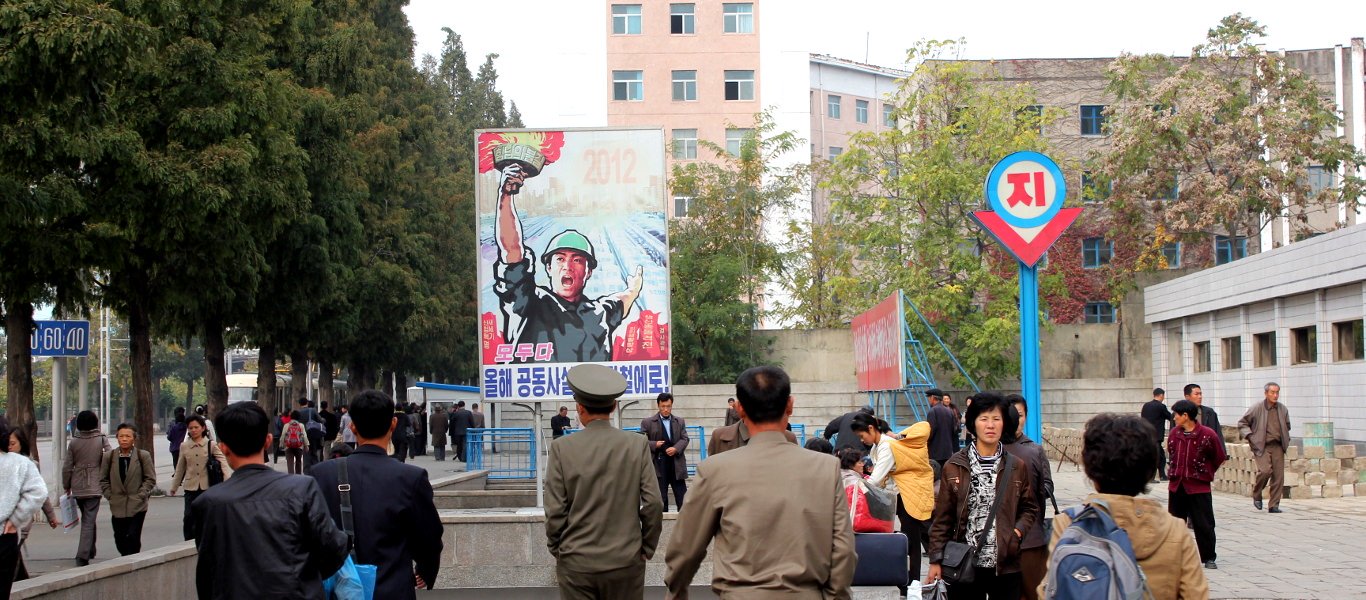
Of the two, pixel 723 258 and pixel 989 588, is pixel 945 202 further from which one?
pixel 989 588

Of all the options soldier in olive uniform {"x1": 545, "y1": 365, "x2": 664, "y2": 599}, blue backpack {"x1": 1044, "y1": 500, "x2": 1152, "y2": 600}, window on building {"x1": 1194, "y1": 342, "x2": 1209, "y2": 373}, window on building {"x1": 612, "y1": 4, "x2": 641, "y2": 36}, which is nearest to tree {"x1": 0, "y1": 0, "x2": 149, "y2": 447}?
soldier in olive uniform {"x1": 545, "y1": 365, "x2": 664, "y2": 599}

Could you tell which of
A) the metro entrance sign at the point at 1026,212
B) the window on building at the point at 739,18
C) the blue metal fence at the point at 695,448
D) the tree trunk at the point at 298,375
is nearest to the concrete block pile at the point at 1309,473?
the blue metal fence at the point at 695,448

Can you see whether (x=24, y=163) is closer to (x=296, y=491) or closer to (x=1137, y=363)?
(x=296, y=491)

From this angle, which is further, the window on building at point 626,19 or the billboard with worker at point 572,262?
the window on building at point 626,19

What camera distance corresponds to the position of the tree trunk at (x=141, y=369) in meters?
23.7

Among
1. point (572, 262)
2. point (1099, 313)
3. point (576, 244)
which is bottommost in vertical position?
point (1099, 313)

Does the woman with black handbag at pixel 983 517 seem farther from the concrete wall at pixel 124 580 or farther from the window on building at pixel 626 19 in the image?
the window on building at pixel 626 19

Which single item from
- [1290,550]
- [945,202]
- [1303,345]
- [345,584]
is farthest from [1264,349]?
[345,584]

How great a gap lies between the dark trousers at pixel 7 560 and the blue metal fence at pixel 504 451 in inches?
616

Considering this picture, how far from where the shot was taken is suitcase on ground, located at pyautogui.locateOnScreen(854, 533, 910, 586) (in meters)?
7.62

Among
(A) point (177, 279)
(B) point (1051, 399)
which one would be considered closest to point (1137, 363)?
(B) point (1051, 399)

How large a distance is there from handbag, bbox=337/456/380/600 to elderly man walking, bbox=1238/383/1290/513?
1400 cm

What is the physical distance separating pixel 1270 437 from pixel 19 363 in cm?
1662

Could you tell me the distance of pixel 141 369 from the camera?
24.3 meters
